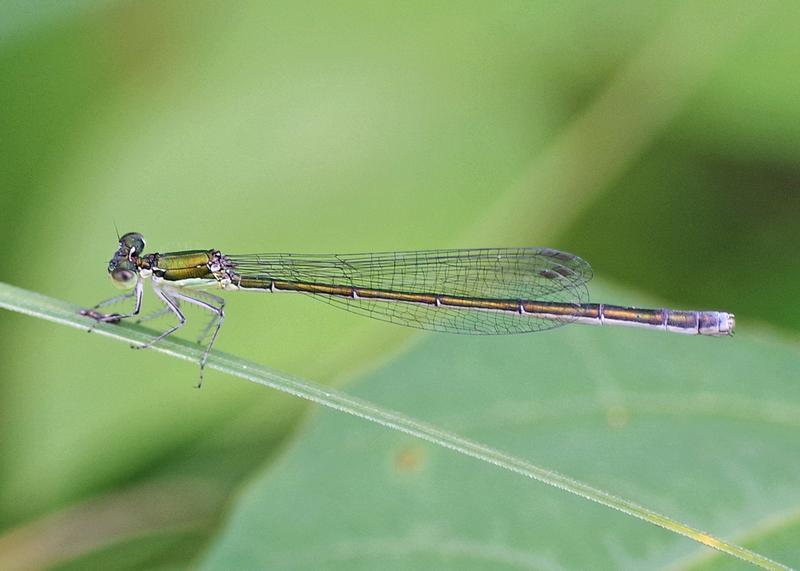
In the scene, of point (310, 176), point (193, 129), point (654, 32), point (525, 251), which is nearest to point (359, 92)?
point (310, 176)

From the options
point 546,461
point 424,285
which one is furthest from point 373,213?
point 546,461

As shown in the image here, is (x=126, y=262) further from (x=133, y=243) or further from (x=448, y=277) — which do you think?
(x=448, y=277)

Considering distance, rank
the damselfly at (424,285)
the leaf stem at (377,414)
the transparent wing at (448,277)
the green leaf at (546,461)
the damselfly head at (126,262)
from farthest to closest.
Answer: the transparent wing at (448,277), the damselfly at (424,285), the damselfly head at (126,262), the green leaf at (546,461), the leaf stem at (377,414)

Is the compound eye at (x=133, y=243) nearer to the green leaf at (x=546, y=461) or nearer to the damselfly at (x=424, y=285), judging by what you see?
the damselfly at (x=424, y=285)

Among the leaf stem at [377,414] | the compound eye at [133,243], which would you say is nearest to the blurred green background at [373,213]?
the compound eye at [133,243]

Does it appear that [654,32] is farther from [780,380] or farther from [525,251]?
[780,380]

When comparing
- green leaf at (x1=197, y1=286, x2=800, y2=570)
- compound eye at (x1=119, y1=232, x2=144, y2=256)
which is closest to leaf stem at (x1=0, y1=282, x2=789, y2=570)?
green leaf at (x1=197, y1=286, x2=800, y2=570)

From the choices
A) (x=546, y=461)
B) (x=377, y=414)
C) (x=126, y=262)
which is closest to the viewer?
(x=377, y=414)

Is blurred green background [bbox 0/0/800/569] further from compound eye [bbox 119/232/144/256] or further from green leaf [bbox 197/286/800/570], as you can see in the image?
compound eye [bbox 119/232/144/256]
